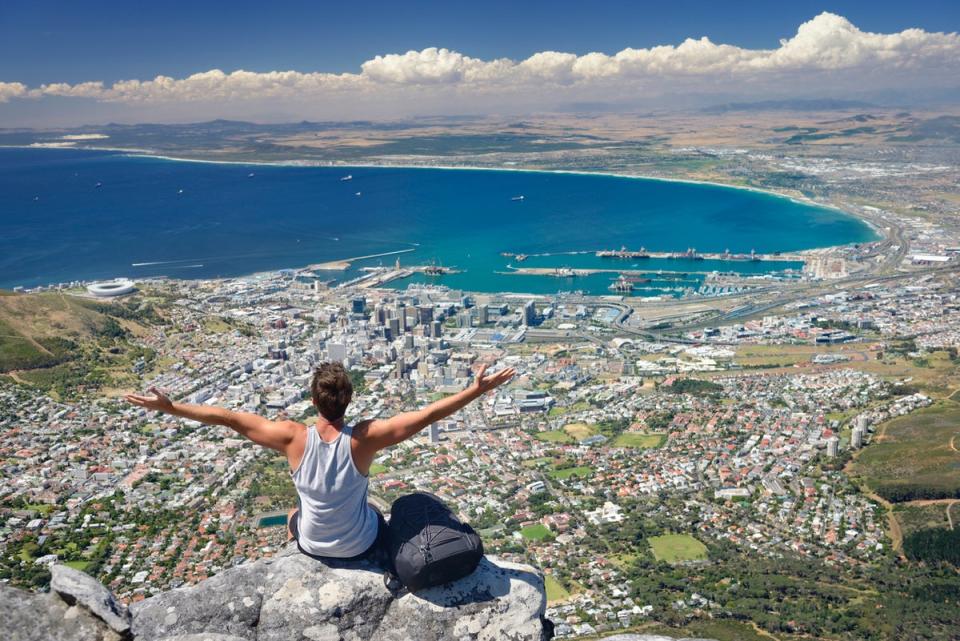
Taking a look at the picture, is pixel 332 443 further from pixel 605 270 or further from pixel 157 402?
pixel 605 270

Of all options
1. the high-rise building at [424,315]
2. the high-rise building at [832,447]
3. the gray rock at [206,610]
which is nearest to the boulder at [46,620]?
the gray rock at [206,610]

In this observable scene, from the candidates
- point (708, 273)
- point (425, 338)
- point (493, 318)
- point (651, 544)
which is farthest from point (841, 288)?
point (651, 544)

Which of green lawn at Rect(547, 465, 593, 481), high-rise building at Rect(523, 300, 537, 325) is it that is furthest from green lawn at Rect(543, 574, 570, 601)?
high-rise building at Rect(523, 300, 537, 325)

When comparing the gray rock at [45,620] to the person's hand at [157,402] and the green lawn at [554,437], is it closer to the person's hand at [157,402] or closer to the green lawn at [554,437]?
the person's hand at [157,402]

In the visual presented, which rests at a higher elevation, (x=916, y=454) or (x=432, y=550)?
(x=432, y=550)

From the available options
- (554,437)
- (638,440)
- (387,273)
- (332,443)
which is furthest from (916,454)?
(387,273)

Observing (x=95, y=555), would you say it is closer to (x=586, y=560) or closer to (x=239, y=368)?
(x=586, y=560)
